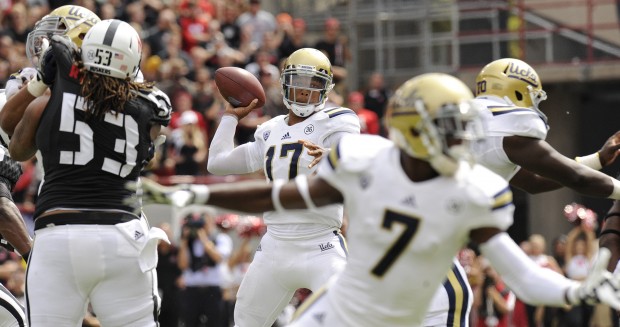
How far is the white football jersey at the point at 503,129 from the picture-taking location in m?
6.57

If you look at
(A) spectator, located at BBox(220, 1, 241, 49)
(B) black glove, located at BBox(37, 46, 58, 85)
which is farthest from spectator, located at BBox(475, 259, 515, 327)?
(B) black glove, located at BBox(37, 46, 58, 85)

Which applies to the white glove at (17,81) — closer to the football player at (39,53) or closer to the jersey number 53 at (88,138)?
the football player at (39,53)

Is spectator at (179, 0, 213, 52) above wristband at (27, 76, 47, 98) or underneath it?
underneath

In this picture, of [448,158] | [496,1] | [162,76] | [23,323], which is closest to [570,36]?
[496,1]

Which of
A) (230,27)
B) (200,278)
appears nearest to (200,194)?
(200,278)

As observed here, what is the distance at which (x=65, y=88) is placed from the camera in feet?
19.1

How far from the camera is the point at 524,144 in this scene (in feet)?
21.5

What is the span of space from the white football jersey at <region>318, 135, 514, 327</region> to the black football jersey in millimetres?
1311

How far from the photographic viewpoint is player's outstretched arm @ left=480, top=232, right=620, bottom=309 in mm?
4754

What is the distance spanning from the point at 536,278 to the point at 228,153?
282 cm

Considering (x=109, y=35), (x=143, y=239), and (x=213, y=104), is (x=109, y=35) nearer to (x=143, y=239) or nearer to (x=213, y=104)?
(x=143, y=239)

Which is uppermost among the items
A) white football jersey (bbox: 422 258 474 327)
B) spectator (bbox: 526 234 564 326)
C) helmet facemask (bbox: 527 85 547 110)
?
helmet facemask (bbox: 527 85 547 110)

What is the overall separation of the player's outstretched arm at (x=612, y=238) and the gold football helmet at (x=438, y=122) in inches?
83.9

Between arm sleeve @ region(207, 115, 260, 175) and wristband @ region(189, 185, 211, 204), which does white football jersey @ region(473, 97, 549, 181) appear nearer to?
arm sleeve @ region(207, 115, 260, 175)
